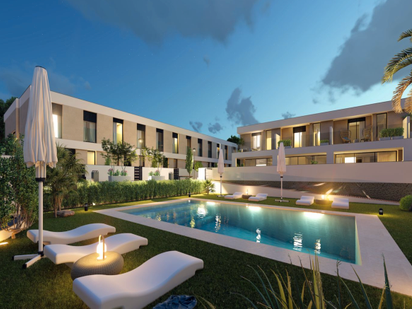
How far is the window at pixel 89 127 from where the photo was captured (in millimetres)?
21881

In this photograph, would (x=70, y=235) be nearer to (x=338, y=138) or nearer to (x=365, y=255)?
(x=365, y=255)

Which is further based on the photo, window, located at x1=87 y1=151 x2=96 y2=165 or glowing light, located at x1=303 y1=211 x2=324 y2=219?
window, located at x1=87 y1=151 x2=96 y2=165

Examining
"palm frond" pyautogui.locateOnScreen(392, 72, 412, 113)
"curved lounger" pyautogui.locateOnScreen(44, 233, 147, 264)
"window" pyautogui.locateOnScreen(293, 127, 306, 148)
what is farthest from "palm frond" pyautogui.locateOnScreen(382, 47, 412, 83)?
"curved lounger" pyautogui.locateOnScreen(44, 233, 147, 264)

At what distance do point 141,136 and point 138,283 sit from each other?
26.4 m

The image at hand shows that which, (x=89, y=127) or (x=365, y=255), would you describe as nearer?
(x=365, y=255)

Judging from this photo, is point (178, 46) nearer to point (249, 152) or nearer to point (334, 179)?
point (249, 152)

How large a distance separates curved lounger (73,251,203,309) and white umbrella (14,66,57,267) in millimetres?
2625

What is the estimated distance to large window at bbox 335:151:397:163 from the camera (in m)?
19.2

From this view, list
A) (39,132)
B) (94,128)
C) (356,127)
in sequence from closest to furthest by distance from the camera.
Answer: (39,132)
(356,127)
(94,128)

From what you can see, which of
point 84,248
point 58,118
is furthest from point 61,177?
point 58,118

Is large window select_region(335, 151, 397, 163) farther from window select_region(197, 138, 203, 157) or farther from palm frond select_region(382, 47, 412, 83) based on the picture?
window select_region(197, 138, 203, 157)

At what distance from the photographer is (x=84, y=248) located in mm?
4789

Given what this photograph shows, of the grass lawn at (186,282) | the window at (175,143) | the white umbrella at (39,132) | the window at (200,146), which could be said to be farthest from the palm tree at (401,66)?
the window at (200,146)

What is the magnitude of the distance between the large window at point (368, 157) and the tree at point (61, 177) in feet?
75.8
